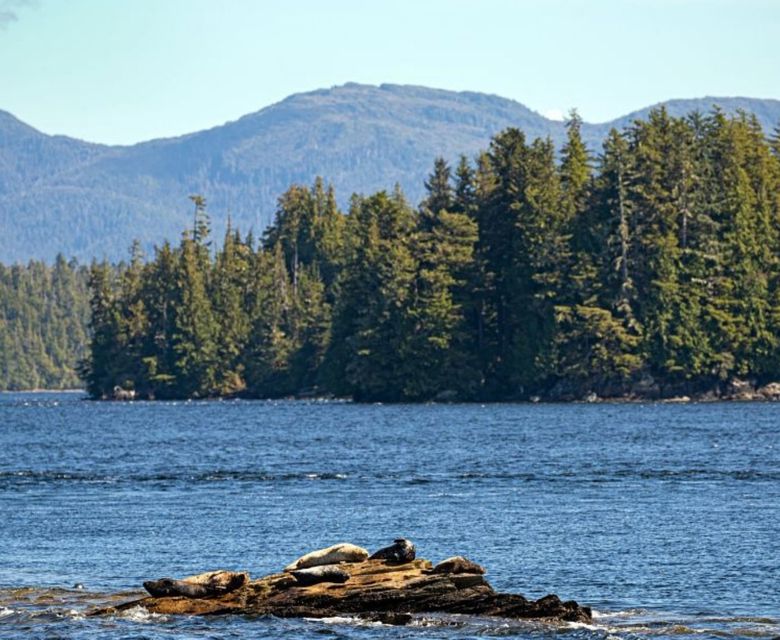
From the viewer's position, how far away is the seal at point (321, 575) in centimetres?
3709

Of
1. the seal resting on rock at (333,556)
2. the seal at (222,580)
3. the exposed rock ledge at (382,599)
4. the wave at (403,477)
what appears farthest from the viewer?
the wave at (403,477)

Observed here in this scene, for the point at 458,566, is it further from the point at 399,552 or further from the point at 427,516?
the point at 427,516

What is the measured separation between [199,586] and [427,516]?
20.3 metres

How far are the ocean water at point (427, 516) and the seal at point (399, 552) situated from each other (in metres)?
1.84

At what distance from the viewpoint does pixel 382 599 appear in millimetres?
36531

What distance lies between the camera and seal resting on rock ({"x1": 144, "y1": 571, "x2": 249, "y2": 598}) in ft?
123

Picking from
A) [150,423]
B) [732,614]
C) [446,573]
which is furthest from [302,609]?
[150,423]

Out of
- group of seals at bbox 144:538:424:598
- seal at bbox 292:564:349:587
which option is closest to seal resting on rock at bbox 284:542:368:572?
group of seals at bbox 144:538:424:598

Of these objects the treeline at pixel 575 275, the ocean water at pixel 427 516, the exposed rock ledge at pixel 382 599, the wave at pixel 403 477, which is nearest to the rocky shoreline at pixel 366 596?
the exposed rock ledge at pixel 382 599

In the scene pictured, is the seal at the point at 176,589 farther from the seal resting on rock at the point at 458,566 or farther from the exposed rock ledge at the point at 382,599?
the seal resting on rock at the point at 458,566

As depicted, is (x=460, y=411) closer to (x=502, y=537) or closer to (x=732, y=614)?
(x=502, y=537)

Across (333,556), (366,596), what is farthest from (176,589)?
(366,596)

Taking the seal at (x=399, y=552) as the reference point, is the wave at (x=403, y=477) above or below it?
below

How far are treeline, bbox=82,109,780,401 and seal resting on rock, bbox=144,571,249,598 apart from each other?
109 metres
